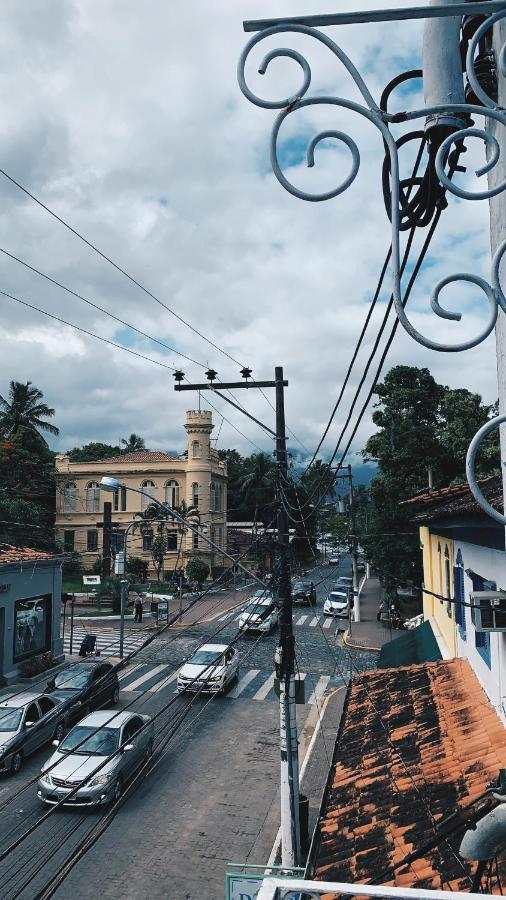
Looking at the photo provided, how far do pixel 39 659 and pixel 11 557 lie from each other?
3.89 m

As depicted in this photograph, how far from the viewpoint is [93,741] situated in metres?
13.8

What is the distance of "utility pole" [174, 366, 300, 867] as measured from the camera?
9.99m

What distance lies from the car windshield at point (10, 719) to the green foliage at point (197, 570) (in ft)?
103

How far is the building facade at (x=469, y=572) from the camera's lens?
7016 millimetres

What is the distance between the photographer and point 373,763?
7.90m

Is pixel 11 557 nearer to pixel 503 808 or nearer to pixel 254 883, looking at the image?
pixel 254 883

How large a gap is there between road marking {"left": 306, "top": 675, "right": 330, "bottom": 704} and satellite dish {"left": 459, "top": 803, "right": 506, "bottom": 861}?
55.3ft

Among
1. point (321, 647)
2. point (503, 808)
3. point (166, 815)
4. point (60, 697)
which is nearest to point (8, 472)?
point (321, 647)

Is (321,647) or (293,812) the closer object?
(293,812)

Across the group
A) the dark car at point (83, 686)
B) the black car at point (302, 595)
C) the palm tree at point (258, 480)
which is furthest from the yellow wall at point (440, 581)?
the palm tree at point (258, 480)

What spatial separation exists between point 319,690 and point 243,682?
2.99 m

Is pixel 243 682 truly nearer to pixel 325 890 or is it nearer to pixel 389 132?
pixel 325 890

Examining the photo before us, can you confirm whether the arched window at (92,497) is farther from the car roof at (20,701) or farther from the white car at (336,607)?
the car roof at (20,701)

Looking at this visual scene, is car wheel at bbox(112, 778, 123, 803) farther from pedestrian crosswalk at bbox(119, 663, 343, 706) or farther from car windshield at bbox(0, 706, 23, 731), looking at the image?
pedestrian crosswalk at bbox(119, 663, 343, 706)
